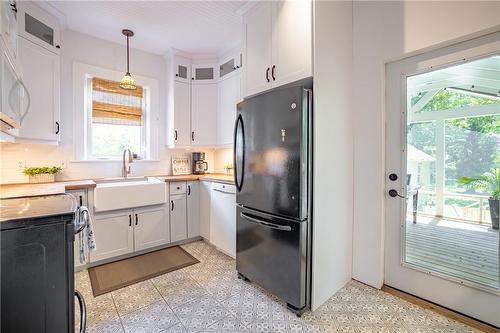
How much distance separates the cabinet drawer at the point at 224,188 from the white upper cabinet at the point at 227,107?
A: 73 cm

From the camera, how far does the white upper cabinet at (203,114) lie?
11.3ft

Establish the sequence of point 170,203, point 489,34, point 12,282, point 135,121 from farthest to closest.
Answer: point 135,121
point 170,203
point 489,34
point 12,282

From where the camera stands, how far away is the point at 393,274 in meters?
2.06

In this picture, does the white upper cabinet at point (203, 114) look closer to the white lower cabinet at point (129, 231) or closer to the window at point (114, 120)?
the window at point (114, 120)

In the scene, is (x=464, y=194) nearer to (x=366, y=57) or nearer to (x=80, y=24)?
(x=366, y=57)

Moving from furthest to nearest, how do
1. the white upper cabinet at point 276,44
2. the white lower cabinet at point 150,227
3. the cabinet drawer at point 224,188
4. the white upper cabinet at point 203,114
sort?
the white upper cabinet at point 203,114 < the white lower cabinet at point 150,227 < the cabinet drawer at point 224,188 < the white upper cabinet at point 276,44

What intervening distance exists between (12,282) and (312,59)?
2.18 metres

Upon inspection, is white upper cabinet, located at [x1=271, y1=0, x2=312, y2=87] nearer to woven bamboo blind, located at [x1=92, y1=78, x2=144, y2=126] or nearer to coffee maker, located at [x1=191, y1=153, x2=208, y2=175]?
coffee maker, located at [x1=191, y1=153, x2=208, y2=175]

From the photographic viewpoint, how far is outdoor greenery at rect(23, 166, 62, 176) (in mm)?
2387

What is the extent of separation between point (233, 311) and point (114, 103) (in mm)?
2980

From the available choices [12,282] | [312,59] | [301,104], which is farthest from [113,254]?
[312,59]

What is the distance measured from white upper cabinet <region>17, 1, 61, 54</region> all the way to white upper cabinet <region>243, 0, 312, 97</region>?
1989 mm

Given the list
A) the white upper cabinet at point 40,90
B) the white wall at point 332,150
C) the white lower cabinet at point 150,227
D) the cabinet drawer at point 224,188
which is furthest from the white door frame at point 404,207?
the white upper cabinet at point 40,90

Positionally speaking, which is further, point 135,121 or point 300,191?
point 135,121
